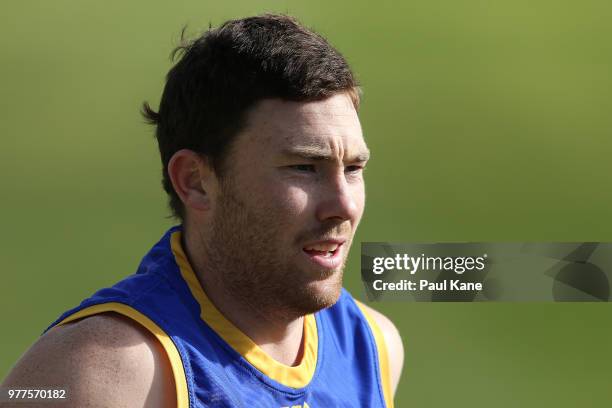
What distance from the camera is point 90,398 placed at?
63.5 inches

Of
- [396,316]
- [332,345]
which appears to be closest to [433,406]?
[396,316]

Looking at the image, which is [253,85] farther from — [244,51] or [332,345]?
[332,345]

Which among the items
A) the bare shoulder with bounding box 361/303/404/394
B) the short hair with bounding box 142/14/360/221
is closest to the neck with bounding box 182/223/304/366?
the short hair with bounding box 142/14/360/221

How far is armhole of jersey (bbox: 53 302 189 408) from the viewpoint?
170 cm

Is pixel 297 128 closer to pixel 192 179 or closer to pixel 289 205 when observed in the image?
pixel 289 205

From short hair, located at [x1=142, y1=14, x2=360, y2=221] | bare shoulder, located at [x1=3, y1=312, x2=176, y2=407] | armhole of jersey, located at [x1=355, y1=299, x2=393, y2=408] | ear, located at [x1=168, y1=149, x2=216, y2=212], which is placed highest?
short hair, located at [x1=142, y1=14, x2=360, y2=221]

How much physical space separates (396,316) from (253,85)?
2918mm

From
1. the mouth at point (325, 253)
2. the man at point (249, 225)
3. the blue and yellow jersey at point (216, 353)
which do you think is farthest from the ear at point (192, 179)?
the mouth at point (325, 253)

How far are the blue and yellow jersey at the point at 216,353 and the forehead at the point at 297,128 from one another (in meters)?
0.34

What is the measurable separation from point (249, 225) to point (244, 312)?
8.0 inches

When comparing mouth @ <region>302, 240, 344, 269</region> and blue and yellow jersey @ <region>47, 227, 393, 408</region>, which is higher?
mouth @ <region>302, 240, 344, 269</region>

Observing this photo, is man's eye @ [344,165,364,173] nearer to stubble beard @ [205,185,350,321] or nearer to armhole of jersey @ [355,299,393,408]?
stubble beard @ [205,185,350,321]

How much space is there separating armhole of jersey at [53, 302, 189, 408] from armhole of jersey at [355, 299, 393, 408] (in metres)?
0.69

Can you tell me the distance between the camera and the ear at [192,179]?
196 cm
